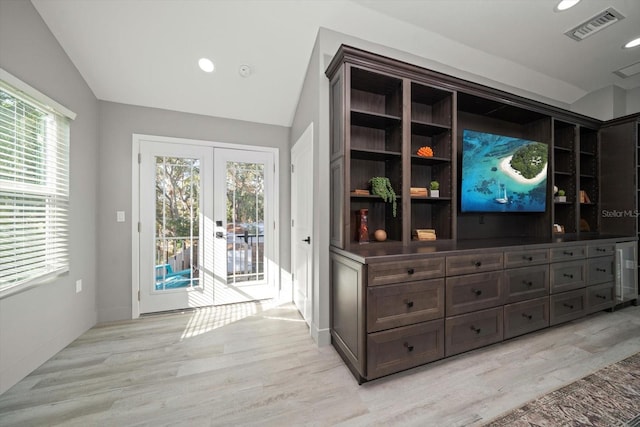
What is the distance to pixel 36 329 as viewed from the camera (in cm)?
182

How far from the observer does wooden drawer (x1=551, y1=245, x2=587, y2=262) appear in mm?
2332

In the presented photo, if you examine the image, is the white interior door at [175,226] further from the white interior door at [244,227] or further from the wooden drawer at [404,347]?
the wooden drawer at [404,347]

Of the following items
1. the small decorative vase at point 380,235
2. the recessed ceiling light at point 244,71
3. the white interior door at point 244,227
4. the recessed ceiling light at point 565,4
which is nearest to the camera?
the recessed ceiling light at point 565,4

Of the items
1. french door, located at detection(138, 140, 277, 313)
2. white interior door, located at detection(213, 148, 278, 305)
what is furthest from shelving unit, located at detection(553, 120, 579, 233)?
french door, located at detection(138, 140, 277, 313)

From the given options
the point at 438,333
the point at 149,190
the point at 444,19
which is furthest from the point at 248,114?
the point at 438,333

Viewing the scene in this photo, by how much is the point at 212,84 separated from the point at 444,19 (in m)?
2.41

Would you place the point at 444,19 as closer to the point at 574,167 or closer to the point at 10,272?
the point at 574,167

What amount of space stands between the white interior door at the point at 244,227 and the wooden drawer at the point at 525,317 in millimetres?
2497

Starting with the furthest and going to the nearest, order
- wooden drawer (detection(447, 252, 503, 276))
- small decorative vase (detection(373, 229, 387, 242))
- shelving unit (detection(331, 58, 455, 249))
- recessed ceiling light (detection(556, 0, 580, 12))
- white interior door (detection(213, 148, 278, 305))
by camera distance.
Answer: white interior door (detection(213, 148, 278, 305))
small decorative vase (detection(373, 229, 387, 242))
recessed ceiling light (detection(556, 0, 580, 12))
shelving unit (detection(331, 58, 455, 249))
wooden drawer (detection(447, 252, 503, 276))

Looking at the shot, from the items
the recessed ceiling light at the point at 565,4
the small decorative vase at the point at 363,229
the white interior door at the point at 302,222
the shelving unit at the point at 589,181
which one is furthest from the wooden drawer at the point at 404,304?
the shelving unit at the point at 589,181

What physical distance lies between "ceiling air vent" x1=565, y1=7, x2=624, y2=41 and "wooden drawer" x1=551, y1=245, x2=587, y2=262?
2.22m

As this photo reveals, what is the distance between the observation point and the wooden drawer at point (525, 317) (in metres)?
2.07

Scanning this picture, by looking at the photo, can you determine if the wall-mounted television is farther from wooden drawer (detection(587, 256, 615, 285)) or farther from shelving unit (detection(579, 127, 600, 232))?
shelving unit (detection(579, 127, 600, 232))

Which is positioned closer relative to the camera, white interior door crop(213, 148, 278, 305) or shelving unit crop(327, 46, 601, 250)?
shelving unit crop(327, 46, 601, 250)
